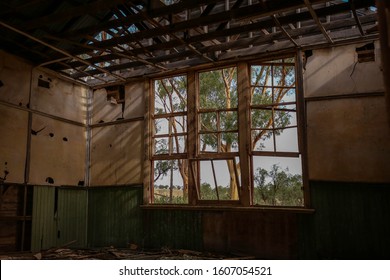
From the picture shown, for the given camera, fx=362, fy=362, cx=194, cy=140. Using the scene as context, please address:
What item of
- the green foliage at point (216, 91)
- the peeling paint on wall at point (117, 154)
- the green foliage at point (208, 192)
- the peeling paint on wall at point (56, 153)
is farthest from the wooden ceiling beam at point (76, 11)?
the green foliage at point (216, 91)

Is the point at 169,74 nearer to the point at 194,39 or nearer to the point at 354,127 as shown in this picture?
the point at 194,39

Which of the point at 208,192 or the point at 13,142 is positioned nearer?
the point at 13,142

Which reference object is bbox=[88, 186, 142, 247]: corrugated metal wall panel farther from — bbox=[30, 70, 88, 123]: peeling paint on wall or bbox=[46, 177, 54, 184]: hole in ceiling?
bbox=[30, 70, 88, 123]: peeling paint on wall

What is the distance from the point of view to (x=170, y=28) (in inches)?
275

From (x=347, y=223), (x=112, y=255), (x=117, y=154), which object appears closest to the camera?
(x=347, y=223)

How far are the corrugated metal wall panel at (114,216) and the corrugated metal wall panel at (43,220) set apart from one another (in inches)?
44.7

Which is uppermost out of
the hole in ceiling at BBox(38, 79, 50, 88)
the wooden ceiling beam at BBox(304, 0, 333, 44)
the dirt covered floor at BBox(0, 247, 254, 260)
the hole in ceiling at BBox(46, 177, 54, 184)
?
the wooden ceiling beam at BBox(304, 0, 333, 44)

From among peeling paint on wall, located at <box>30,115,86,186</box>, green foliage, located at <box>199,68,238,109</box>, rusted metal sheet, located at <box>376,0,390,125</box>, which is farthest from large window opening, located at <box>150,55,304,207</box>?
rusted metal sheet, located at <box>376,0,390,125</box>

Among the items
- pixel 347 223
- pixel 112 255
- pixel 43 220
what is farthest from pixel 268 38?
pixel 43 220

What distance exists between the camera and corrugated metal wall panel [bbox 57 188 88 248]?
30.0 feet

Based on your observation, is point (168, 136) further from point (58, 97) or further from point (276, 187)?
point (58, 97)

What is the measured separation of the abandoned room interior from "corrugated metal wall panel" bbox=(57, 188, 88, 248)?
0.04m

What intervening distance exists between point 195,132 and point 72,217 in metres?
3.96

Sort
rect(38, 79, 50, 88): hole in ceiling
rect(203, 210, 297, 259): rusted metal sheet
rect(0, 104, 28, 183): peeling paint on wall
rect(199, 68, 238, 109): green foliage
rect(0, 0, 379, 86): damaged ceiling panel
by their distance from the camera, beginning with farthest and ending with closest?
1. rect(199, 68, 238, 109): green foliage
2. rect(38, 79, 50, 88): hole in ceiling
3. rect(0, 104, 28, 183): peeling paint on wall
4. rect(203, 210, 297, 259): rusted metal sheet
5. rect(0, 0, 379, 86): damaged ceiling panel
